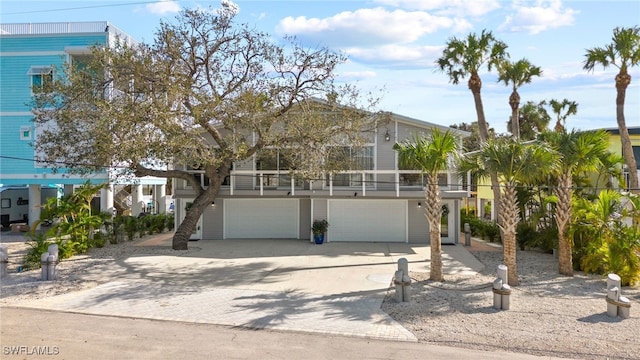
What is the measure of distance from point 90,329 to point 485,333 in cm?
740

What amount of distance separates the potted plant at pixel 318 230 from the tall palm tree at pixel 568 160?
9.11m

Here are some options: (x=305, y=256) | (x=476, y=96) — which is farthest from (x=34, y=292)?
(x=476, y=96)

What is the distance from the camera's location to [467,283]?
477 inches

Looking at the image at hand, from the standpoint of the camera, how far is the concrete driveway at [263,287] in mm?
9086

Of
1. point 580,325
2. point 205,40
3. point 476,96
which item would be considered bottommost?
point 580,325

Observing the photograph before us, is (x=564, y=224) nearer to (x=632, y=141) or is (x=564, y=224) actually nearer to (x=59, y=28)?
(x=632, y=141)

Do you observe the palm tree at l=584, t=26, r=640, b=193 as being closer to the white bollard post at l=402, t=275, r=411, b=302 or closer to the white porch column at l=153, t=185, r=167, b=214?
the white bollard post at l=402, t=275, r=411, b=302

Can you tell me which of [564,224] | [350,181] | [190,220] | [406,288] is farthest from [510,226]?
[190,220]

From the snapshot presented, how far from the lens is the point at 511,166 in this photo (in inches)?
453

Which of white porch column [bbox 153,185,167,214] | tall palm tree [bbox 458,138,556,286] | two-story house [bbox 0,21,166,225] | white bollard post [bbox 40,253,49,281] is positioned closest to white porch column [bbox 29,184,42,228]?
two-story house [bbox 0,21,166,225]

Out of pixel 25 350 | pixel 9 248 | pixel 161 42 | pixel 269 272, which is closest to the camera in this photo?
pixel 25 350

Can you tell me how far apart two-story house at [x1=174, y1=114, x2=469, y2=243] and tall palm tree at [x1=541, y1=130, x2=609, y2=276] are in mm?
5303

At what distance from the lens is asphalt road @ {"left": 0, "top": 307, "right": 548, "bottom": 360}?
7.12 meters

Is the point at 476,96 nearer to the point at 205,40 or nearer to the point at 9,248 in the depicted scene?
the point at 205,40
